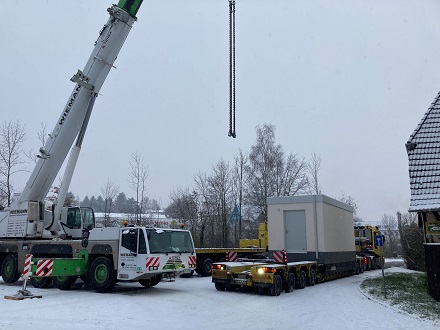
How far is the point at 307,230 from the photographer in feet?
55.6

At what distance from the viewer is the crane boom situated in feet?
49.1

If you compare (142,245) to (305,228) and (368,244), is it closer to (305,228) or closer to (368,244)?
(305,228)

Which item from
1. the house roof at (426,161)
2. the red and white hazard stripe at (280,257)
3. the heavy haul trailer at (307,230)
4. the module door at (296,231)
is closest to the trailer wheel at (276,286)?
the red and white hazard stripe at (280,257)

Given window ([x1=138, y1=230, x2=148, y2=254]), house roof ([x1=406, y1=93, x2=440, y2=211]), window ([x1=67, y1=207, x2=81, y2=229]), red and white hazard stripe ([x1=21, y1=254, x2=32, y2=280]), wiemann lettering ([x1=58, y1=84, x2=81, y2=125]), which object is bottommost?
red and white hazard stripe ([x1=21, y1=254, x2=32, y2=280])

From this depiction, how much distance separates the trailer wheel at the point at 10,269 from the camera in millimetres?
15817

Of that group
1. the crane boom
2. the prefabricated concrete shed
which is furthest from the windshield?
the crane boom

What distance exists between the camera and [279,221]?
57.8 ft

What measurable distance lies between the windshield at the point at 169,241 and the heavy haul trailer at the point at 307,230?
4543 millimetres

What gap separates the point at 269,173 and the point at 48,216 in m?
27.5

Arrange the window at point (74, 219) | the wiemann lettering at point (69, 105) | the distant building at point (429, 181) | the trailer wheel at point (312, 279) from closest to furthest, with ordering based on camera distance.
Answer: the distant building at point (429, 181)
the wiemann lettering at point (69, 105)
the trailer wheel at point (312, 279)
the window at point (74, 219)

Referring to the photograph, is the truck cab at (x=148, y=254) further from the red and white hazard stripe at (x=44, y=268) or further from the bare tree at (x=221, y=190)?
the bare tree at (x=221, y=190)

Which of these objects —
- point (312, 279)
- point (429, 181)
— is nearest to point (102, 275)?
point (312, 279)

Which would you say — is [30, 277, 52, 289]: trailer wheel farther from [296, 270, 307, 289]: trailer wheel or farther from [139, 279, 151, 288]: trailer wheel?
[296, 270, 307, 289]: trailer wheel

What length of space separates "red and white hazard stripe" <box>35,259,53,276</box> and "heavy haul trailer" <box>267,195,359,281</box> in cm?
877
